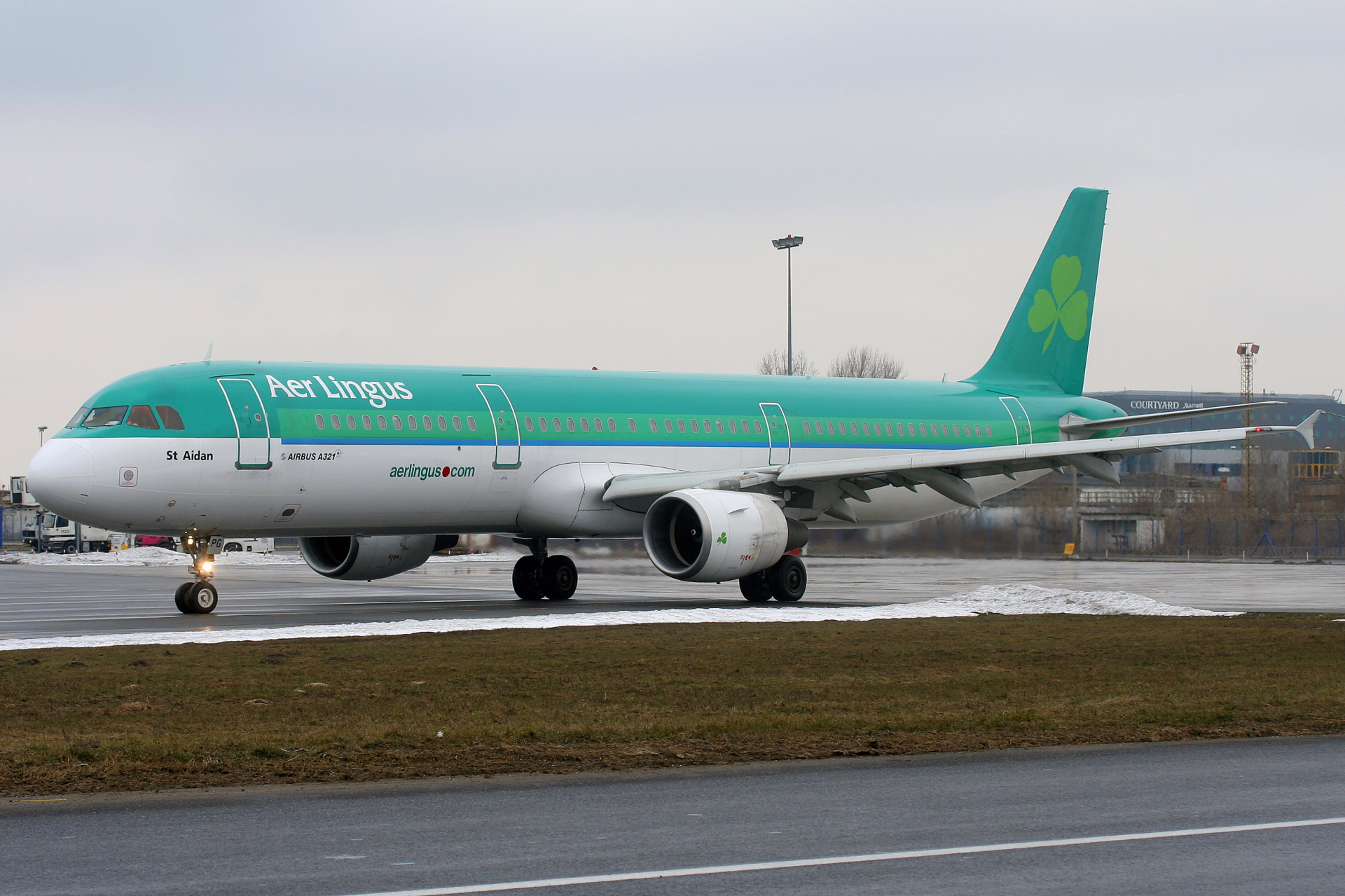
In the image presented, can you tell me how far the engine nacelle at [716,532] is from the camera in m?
24.1

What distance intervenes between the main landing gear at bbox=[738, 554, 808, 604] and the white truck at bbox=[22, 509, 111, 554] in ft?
160

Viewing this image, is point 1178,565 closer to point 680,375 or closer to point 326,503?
point 680,375

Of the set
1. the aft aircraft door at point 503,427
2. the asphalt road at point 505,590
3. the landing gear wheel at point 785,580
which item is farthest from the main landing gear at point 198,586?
the landing gear wheel at point 785,580

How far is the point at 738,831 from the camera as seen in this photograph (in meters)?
7.79

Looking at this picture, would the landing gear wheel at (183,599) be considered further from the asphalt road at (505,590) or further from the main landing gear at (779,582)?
the main landing gear at (779,582)

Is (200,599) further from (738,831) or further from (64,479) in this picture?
(738,831)

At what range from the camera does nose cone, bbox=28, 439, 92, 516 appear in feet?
70.7

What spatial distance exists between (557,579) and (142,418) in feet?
27.5

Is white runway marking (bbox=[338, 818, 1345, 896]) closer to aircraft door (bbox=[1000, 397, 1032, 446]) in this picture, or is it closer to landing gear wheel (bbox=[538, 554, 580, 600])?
landing gear wheel (bbox=[538, 554, 580, 600])

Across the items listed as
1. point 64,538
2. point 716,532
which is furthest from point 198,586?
point 64,538

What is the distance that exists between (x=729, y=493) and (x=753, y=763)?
1514 cm

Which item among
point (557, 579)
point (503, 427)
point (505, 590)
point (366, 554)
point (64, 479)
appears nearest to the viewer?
point (64, 479)

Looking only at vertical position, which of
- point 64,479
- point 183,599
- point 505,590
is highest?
point 64,479

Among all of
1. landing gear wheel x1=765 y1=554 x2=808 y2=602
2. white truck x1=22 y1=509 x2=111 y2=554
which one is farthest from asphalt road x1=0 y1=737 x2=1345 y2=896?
white truck x1=22 y1=509 x2=111 y2=554
